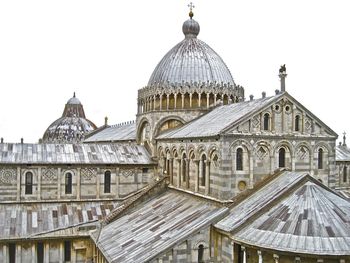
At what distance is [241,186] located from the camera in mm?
26172

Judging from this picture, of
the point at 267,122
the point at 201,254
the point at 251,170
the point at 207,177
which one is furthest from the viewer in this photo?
the point at 207,177

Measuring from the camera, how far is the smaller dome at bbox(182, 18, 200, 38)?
42656 millimetres

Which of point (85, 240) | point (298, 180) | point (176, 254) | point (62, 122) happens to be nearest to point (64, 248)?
point (85, 240)

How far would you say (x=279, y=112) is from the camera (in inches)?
1073

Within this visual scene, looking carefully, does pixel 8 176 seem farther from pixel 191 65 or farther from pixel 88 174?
pixel 191 65

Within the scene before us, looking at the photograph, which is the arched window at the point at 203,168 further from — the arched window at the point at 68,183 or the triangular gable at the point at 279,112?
the arched window at the point at 68,183

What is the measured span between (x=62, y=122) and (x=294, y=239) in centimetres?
6486

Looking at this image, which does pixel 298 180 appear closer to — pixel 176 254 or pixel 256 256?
pixel 256 256

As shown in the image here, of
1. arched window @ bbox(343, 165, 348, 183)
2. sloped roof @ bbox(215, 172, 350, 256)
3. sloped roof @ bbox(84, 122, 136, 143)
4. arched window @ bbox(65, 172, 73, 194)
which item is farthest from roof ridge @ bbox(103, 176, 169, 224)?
arched window @ bbox(343, 165, 348, 183)

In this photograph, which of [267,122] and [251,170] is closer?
[251,170]

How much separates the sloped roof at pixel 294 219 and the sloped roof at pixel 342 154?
25.8 m

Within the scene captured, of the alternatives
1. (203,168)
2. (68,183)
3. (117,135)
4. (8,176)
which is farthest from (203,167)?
(117,135)

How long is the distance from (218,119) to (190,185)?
17.1ft

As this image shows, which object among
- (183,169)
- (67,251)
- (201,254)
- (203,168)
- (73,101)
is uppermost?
(73,101)
